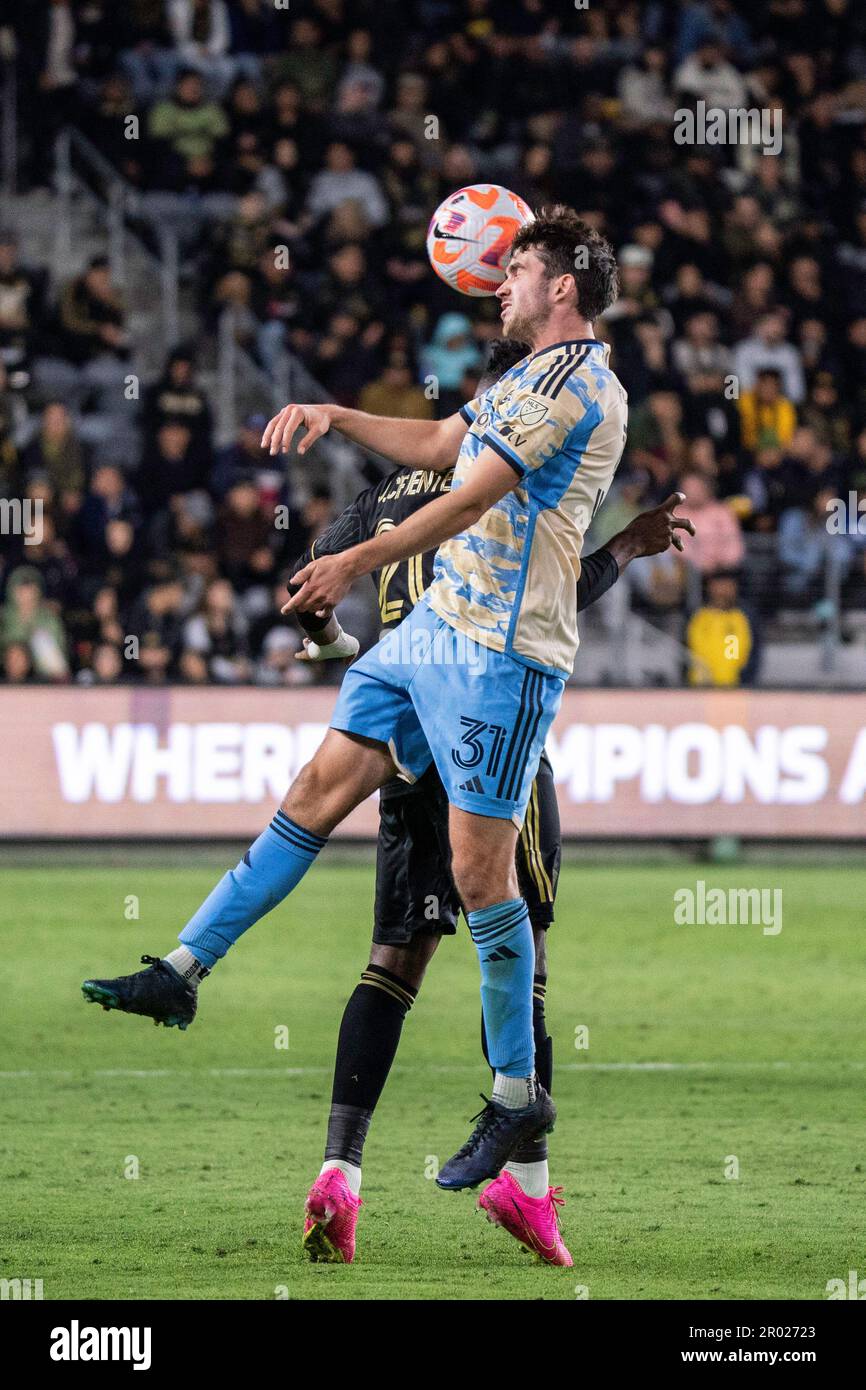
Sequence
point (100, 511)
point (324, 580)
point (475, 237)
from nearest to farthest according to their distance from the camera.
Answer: point (324, 580) < point (475, 237) < point (100, 511)

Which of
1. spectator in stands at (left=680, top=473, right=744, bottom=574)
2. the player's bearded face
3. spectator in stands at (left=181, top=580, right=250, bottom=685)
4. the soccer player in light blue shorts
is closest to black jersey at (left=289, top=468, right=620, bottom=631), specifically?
the soccer player in light blue shorts

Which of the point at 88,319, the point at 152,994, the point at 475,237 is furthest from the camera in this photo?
the point at 88,319

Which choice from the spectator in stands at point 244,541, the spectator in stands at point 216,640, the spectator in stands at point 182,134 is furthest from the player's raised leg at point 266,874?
the spectator in stands at point 182,134

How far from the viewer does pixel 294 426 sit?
5496 millimetres

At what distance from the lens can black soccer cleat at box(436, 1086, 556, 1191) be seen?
5250mm

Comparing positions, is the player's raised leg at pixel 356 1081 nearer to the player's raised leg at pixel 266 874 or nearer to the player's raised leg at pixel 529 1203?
the player's raised leg at pixel 529 1203

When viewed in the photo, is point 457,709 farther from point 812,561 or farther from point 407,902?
point 812,561

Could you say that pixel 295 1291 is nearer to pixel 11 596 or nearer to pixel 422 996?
pixel 422 996

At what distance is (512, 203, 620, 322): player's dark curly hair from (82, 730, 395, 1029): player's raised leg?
128cm

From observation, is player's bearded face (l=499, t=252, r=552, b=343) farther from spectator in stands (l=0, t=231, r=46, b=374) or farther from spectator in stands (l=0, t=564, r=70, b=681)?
spectator in stands (l=0, t=231, r=46, b=374)

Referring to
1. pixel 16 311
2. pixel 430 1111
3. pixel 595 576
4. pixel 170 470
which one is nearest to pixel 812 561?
pixel 170 470

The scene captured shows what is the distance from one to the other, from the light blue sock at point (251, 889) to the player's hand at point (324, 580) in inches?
25.5

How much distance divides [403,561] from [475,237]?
1.01 meters
